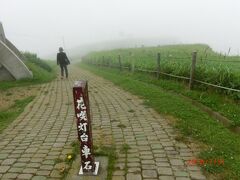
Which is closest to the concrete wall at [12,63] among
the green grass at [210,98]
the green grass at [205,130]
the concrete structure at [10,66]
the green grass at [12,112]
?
the concrete structure at [10,66]

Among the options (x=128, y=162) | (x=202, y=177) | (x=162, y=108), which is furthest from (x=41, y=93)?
(x=202, y=177)

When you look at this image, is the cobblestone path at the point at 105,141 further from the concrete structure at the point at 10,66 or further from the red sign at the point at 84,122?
the concrete structure at the point at 10,66

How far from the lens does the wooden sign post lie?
10.5 ft

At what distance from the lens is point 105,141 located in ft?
15.4

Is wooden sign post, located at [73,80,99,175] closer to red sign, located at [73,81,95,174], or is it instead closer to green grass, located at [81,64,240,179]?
red sign, located at [73,81,95,174]

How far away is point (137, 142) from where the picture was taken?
15.1ft

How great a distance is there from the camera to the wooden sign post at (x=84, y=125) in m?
3.21

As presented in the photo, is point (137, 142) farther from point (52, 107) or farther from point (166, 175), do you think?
point (52, 107)

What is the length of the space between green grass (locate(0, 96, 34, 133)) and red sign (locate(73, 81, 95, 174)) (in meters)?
2.95

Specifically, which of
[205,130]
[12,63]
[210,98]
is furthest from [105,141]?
[12,63]

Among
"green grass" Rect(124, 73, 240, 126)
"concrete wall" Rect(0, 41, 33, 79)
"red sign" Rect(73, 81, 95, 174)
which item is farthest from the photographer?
"concrete wall" Rect(0, 41, 33, 79)

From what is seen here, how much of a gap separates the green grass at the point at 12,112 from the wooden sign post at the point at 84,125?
2936 mm

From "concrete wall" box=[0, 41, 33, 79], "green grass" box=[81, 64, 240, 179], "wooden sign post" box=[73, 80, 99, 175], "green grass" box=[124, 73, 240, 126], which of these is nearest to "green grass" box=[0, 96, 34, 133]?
"wooden sign post" box=[73, 80, 99, 175]

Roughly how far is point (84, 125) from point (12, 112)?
4.43 m
